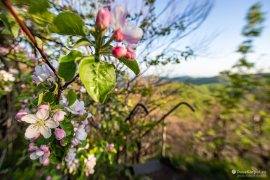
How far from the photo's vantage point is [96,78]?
573 mm

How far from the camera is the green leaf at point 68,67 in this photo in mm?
555

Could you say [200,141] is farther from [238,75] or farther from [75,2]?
[75,2]

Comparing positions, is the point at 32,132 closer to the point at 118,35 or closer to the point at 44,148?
the point at 44,148

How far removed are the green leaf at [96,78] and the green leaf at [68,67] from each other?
1.1 inches

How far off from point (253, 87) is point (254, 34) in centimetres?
70

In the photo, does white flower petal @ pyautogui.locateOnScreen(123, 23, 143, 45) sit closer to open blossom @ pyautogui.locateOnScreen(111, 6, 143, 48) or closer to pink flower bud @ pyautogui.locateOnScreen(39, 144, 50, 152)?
open blossom @ pyautogui.locateOnScreen(111, 6, 143, 48)

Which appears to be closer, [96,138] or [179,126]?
[96,138]

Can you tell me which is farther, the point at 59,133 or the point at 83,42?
the point at 59,133

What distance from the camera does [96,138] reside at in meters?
3.07

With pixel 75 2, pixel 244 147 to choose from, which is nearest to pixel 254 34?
pixel 244 147

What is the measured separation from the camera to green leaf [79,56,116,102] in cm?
55

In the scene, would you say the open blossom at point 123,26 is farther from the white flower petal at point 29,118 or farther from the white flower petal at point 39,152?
the white flower petal at point 39,152

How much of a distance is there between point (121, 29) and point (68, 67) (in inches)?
6.4

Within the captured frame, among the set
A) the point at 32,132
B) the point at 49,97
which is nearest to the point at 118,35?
the point at 49,97
